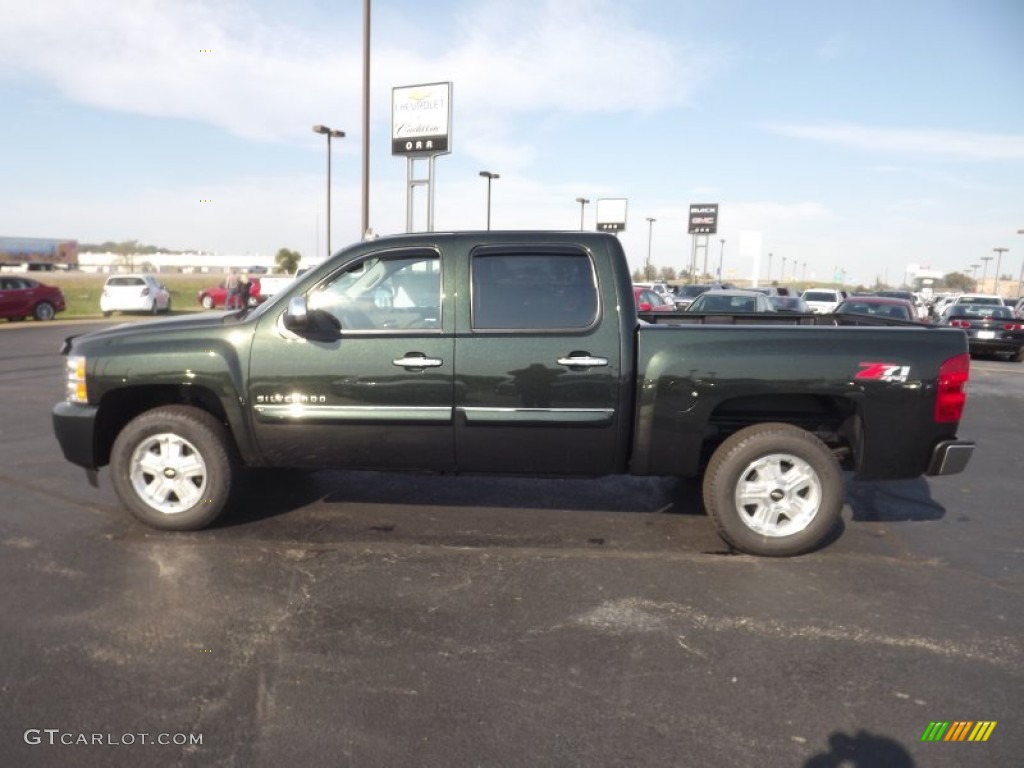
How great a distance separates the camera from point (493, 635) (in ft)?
11.7

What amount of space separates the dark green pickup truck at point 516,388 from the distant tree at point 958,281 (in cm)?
15224

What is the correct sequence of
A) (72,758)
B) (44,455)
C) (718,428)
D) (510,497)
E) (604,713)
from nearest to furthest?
1. (72,758)
2. (604,713)
3. (718,428)
4. (510,497)
5. (44,455)

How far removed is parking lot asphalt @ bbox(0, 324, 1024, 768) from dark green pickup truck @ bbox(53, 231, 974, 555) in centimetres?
48

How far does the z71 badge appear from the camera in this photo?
4.38m

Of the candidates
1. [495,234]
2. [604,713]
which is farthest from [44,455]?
[604,713]

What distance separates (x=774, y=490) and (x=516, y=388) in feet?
5.41

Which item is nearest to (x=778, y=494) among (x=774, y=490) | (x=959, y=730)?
(x=774, y=490)

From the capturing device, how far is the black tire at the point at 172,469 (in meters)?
4.77

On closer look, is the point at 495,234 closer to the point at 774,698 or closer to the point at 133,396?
the point at 133,396

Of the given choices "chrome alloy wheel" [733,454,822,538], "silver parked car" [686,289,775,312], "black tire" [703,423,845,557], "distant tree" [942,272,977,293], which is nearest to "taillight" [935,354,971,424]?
"black tire" [703,423,845,557]

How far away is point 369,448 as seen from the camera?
469 cm

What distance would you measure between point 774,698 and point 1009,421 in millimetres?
8519

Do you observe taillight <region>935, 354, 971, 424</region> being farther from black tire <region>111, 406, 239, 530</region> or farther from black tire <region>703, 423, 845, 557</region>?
black tire <region>111, 406, 239, 530</region>

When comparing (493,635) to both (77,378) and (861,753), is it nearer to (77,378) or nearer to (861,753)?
(861,753)
